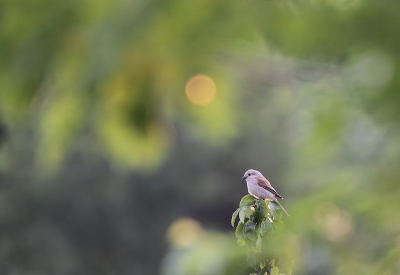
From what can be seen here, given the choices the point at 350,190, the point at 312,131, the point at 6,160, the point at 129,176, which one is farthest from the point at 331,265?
the point at 129,176

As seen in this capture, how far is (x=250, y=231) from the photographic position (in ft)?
3.95

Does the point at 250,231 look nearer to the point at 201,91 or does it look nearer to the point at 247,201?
the point at 247,201

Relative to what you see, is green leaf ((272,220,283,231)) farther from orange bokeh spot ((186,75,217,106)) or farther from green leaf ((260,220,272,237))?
orange bokeh spot ((186,75,217,106))

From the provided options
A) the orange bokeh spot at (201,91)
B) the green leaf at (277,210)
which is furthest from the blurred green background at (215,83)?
the green leaf at (277,210)

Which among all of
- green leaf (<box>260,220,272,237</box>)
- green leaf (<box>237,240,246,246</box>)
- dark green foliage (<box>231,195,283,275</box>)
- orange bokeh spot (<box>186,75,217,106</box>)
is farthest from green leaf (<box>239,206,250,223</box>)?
orange bokeh spot (<box>186,75,217,106</box>)

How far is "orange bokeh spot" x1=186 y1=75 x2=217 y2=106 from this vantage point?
38.4 inches

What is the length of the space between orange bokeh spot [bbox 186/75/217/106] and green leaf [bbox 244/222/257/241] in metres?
0.28

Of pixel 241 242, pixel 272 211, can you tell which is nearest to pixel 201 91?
pixel 241 242

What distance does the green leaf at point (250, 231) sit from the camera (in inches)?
45.2

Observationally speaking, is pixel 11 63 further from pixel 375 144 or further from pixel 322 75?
pixel 375 144

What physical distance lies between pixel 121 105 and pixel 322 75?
56cm

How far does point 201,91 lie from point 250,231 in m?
0.32

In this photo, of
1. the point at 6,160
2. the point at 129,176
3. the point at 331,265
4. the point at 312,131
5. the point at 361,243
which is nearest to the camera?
the point at 331,265

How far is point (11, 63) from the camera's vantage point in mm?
972
